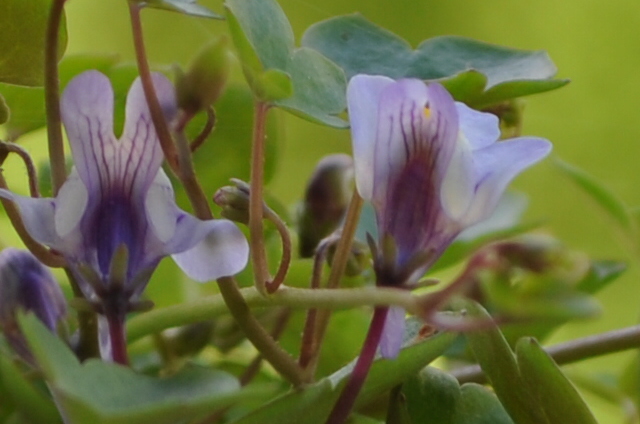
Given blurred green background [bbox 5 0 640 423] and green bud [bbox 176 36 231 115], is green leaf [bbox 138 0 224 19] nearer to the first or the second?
green bud [bbox 176 36 231 115]

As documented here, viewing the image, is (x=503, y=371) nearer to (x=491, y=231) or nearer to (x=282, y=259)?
(x=282, y=259)

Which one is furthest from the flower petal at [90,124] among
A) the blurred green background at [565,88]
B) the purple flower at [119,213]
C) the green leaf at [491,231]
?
the blurred green background at [565,88]

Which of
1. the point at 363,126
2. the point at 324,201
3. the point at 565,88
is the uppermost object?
the point at 363,126

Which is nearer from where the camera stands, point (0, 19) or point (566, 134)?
point (0, 19)

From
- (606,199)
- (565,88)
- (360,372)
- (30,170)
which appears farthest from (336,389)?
(565,88)

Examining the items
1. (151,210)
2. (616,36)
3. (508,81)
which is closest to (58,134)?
(151,210)

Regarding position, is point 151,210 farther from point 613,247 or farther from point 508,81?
point 613,247

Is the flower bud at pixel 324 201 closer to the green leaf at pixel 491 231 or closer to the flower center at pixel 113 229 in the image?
the green leaf at pixel 491 231
